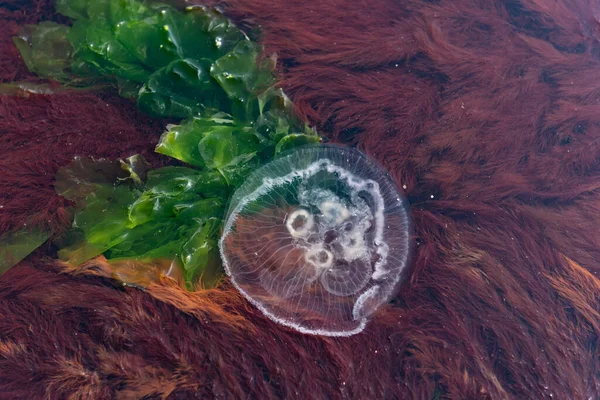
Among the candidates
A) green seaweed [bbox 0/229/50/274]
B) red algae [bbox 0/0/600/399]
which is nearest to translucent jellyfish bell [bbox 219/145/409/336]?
red algae [bbox 0/0/600/399]

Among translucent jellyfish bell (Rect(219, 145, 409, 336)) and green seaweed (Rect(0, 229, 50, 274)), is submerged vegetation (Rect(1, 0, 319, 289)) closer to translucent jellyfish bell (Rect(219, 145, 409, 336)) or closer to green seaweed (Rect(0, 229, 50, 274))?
green seaweed (Rect(0, 229, 50, 274))

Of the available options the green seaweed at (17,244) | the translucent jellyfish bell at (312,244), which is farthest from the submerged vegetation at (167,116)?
the translucent jellyfish bell at (312,244)

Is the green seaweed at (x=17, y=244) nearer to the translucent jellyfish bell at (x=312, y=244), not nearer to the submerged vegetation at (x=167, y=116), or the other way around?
the submerged vegetation at (x=167, y=116)

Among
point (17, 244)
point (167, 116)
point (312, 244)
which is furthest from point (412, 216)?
point (17, 244)

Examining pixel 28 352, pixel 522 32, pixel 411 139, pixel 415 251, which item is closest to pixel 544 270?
pixel 415 251

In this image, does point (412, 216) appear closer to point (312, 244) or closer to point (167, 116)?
point (312, 244)

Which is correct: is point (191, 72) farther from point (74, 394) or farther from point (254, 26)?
point (74, 394)
